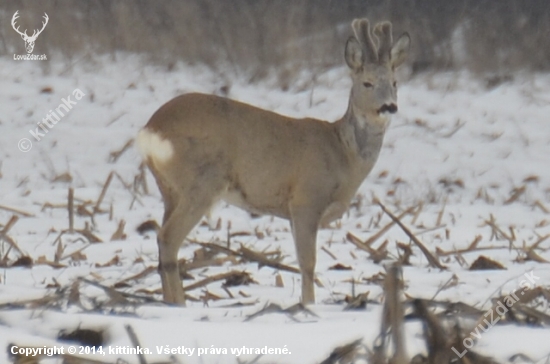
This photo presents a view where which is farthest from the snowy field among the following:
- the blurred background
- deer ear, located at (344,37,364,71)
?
deer ear, located at (344,37,364,71)

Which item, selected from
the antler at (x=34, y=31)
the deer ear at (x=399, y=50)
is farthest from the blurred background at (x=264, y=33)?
the deer ear at (x=399, y=50)

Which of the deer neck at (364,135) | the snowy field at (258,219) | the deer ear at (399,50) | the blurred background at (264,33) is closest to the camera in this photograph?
the snowy field at (258,219)

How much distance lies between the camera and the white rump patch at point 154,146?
21.3 ft

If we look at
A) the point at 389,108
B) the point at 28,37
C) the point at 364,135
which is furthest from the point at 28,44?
the point at 389,108

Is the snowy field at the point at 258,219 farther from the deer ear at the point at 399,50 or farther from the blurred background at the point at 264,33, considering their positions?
the deer ear at the point at 399,50

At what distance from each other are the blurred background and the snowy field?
39 cm

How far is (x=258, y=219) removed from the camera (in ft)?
30.8

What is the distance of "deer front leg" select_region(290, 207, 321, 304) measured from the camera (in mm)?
6429

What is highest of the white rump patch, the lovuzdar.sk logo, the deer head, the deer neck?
the lovuzdar.sk logo

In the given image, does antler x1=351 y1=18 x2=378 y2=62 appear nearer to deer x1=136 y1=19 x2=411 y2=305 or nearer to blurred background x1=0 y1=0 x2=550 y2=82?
deer x1=136 y1=19 x2=411 y2=305

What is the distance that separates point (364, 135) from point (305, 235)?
0.92 m

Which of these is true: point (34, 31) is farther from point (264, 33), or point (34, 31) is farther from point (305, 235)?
point (305, 235)

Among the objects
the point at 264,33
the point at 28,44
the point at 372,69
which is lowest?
the point at 372,69

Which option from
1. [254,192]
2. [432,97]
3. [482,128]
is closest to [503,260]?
[254,192]
